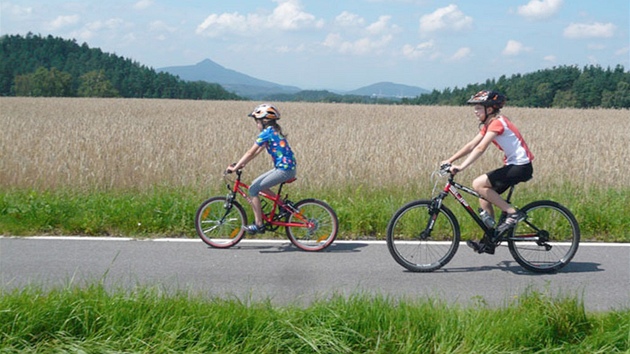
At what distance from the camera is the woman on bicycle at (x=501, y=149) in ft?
20.1

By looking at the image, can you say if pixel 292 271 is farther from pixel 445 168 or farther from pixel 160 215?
pixel 160 215

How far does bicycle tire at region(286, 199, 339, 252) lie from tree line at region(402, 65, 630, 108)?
171 ft

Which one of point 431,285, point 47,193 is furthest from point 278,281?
point 47,193

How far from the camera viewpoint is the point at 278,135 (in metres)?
7.08

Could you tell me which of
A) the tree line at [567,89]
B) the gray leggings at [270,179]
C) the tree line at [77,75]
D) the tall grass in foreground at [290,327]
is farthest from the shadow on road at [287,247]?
the tree line at [77,75]

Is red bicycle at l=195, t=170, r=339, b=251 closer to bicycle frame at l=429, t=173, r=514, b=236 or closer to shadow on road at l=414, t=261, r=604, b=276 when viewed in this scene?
bicycle frame at l=429, t=173, r=514, b=236

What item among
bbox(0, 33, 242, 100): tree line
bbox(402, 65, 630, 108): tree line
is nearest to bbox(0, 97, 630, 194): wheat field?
bbox(402, 65, 630, 108): tree line

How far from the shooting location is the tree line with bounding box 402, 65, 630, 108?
57406 mm

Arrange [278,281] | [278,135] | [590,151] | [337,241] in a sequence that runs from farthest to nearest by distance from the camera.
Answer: [590,151] → [337,241] → [278,135] → [278,281]

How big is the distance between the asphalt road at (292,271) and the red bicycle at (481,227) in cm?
15

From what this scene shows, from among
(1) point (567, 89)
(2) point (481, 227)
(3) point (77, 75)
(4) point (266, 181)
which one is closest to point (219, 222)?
(4) point (266, 181)

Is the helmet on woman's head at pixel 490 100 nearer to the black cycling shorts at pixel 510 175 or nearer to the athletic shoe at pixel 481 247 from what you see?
the black cycling shorts at pixel 510 175

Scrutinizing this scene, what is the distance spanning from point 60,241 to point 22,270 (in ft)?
4.28

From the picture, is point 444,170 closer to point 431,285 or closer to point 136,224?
point 431,285
